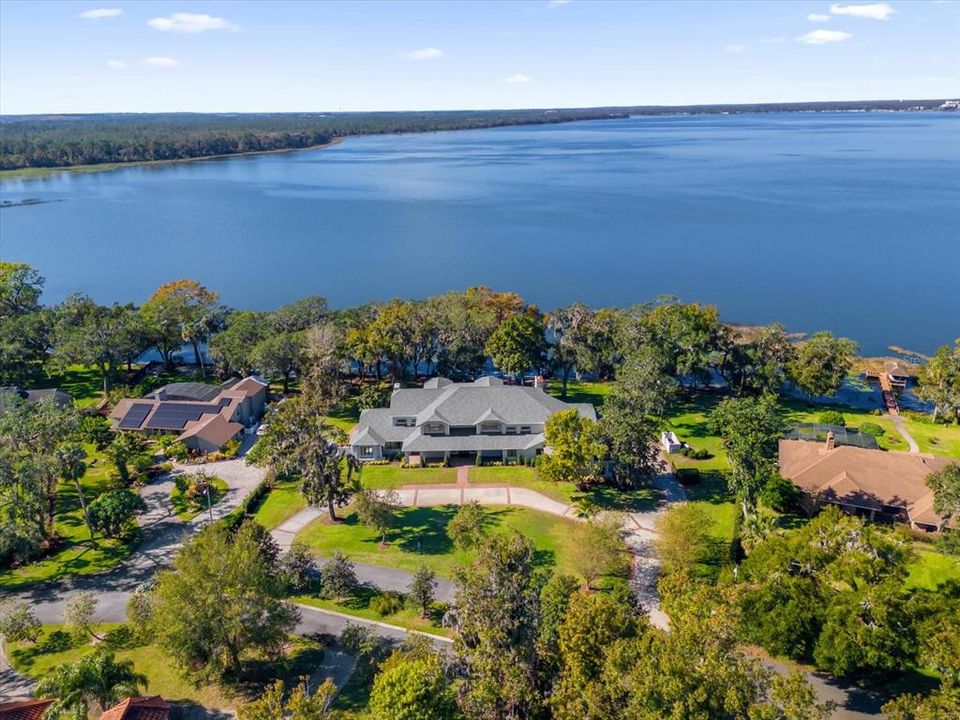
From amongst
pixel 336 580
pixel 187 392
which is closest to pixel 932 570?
pixel 336 580

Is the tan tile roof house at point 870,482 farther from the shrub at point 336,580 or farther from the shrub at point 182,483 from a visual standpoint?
the shrub at point 182,483

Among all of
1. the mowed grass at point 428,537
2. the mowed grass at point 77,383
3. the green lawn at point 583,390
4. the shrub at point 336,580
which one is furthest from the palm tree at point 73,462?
the green lawn at point 583,390

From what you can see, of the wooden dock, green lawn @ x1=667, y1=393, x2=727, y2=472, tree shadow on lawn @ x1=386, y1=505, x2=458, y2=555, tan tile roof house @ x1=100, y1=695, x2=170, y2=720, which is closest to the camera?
tan tile roof house @ x1=100, y1=695, x2=170, y2=720

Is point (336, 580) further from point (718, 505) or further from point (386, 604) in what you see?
point (718, 505)

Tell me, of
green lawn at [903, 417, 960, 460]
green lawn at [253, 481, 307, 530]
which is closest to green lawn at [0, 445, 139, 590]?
green lawn at [253, 481, 307, 530]

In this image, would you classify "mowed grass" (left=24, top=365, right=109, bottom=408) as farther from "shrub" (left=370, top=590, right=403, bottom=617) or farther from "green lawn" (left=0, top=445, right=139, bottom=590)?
"shrub" (left=370, top=590, right=403, bottom=617)

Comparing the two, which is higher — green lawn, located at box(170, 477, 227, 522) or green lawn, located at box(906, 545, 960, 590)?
green lawn, located at box(170, 477, 227, 522)
